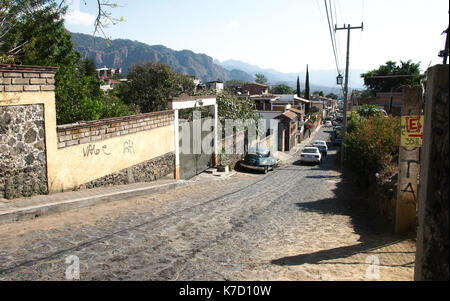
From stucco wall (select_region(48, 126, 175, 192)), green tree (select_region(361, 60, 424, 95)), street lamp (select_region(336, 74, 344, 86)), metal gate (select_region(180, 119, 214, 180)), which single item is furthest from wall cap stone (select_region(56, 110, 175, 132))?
green tree (select_region(361, 60, 424, 95))

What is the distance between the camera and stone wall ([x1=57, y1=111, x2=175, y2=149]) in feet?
31.6

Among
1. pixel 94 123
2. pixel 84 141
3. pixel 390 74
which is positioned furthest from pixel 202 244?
pixel 390 74

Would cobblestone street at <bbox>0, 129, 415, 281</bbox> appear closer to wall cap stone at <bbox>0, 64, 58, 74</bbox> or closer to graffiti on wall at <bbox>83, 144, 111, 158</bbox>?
graffiti on wall at <bbox>83, 144, 111, 158</bbox>

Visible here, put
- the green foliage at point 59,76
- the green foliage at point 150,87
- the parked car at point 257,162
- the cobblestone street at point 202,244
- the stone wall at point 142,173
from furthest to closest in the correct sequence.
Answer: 1. the green foliage at point 150,87
2. the parked car at point 257,162
3. the green foliage at point 59,76
4. the stone wall at point 142,173
5. the cobblestone street at point 202,244

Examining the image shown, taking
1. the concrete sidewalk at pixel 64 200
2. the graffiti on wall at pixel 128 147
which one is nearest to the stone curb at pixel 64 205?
the concrete sidewalk at pixel 64 200

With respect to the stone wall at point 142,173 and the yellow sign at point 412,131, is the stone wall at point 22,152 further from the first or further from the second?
the yellow sign at point 412,131

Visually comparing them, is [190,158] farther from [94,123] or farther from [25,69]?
[25,69]

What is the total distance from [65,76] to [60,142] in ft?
23.0

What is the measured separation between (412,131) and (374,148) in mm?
4180

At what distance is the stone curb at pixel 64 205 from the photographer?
7.40m

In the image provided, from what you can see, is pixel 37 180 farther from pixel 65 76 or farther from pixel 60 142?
pixel 65 76

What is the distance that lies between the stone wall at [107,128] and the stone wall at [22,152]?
2.19 ft
